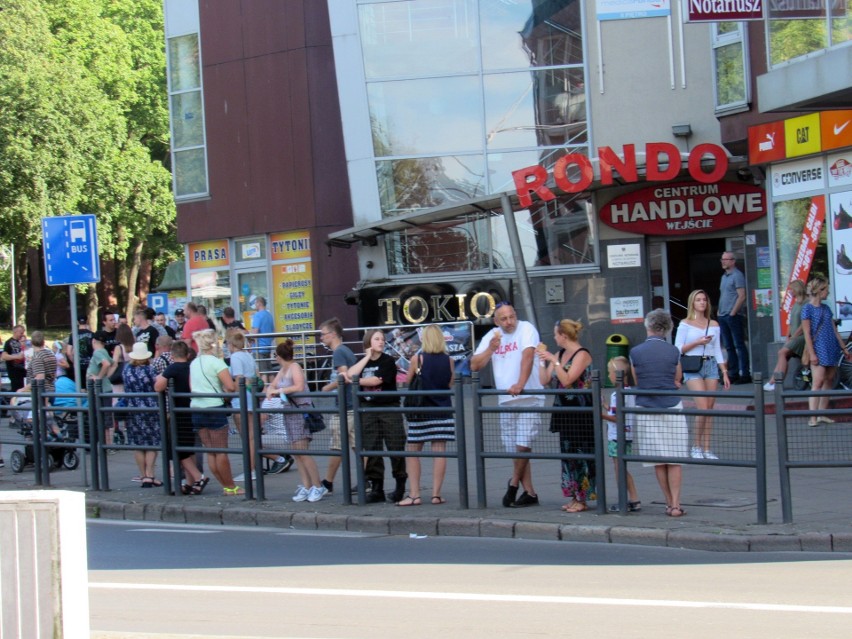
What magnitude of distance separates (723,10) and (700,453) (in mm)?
8256

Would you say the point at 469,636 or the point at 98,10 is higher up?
the point at 98,10

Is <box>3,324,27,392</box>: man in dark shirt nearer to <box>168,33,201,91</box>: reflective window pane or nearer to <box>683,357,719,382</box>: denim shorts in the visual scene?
<box>168,33,201,91</box>: reflective window pane

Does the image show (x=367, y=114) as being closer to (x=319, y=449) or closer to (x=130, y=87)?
(x=319, y=449)

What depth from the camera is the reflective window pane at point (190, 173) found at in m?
28.5

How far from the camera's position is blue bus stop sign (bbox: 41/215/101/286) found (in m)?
16.1

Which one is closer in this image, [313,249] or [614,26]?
[614,26]

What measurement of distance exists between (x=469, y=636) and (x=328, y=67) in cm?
2071

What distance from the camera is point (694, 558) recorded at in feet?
30.8

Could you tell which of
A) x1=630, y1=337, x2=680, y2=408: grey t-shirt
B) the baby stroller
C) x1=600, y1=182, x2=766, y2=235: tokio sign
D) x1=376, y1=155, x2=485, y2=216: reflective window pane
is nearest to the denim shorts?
x1=630, y1=337, x2=680, y2=408: grey t-shirt

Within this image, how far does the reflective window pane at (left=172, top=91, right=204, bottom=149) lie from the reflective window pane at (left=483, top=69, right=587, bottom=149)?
7.97 meters

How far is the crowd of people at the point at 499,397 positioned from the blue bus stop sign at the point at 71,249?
3.77 ft

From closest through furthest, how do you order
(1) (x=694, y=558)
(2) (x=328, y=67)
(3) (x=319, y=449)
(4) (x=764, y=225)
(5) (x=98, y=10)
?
1. (1) (x=694, y=558)
2. (3) (x=319, y=449)
3. (4) (x=764, y=225)
4. (2) (x=328, y=67)
5. (5) (x=98, y=10)

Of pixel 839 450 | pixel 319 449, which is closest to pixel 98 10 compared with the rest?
pixel 319 449

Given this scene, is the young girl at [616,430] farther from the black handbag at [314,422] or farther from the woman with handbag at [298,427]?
the woman with handbag at [298,427]
